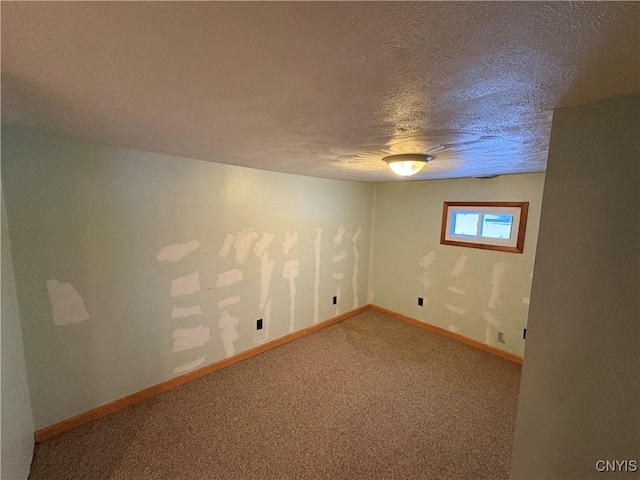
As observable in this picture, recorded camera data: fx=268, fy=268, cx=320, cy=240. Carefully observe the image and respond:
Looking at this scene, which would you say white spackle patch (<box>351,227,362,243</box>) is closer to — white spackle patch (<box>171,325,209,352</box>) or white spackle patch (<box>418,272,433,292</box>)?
white spackle patch (<box>418,272,433,292</box>)

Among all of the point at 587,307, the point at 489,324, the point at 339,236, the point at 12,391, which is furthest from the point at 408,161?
the point at 12,391

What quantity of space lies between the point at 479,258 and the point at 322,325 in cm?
222

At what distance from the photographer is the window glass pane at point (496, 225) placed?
3064 millimetres

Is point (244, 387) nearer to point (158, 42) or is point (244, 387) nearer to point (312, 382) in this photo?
point (312, 382)

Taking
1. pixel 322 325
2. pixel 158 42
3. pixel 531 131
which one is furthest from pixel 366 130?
pixel 322 325

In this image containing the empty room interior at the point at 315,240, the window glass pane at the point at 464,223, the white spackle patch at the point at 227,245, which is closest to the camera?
the empty room interior at the point at 315,240

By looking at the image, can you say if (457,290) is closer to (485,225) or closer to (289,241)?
(485,225)

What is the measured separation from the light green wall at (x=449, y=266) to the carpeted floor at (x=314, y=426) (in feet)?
1.69

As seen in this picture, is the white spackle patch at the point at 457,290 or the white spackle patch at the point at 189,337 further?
the white spackle patch at the point at 457,290

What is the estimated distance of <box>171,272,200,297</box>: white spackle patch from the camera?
2.40 meters

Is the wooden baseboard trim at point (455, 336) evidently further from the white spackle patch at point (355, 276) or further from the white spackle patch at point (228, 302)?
the white spackle patch at point (228, 302)

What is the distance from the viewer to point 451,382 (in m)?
2.68

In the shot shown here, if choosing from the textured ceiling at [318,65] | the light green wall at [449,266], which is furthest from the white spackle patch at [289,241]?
the textured ceiling at [318,65]

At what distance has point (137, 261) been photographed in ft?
7.14
